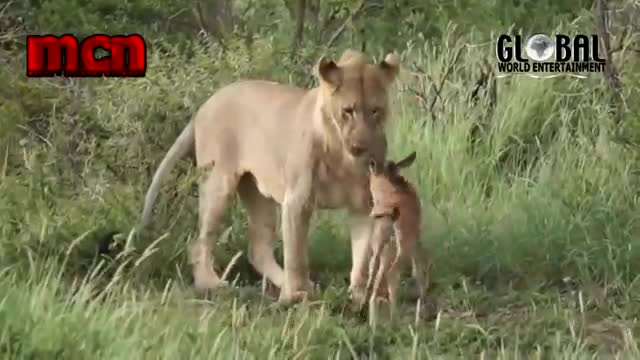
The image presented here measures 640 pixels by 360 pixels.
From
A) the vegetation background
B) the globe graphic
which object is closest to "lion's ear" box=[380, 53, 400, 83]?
the vegetation background

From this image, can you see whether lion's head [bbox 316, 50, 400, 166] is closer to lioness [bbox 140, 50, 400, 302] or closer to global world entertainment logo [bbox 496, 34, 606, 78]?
lioness [bbox 140, 50, 400, 302]

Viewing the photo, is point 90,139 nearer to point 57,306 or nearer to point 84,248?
point 84,248

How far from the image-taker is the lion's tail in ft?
19.3

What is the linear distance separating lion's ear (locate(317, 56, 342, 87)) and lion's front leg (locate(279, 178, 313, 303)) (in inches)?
16.5

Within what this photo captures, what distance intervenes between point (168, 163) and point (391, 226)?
133 cm

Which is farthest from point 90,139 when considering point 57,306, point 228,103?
point 57,306

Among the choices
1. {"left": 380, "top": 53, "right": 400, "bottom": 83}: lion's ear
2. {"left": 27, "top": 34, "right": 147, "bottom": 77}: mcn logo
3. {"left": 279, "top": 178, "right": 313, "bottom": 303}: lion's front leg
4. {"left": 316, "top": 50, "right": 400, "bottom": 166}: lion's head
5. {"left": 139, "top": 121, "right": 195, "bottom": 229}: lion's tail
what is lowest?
{"left": 279, "top": 178, "right": 313, "bottom": 303}: lion's front leg

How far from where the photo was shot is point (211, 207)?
19.1 ft

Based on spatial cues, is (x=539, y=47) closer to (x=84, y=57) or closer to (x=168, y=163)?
(x=84, y=57)

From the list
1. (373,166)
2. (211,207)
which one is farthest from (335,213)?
(373,166)

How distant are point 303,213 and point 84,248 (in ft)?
2.98

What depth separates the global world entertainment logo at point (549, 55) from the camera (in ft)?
25.7

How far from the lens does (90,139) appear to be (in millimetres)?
6605

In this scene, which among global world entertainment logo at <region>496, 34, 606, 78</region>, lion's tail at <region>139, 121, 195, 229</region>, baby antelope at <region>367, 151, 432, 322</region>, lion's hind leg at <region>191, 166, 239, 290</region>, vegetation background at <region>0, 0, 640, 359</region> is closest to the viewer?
vegetation background at <region>0, 0, 640, 359</region>
